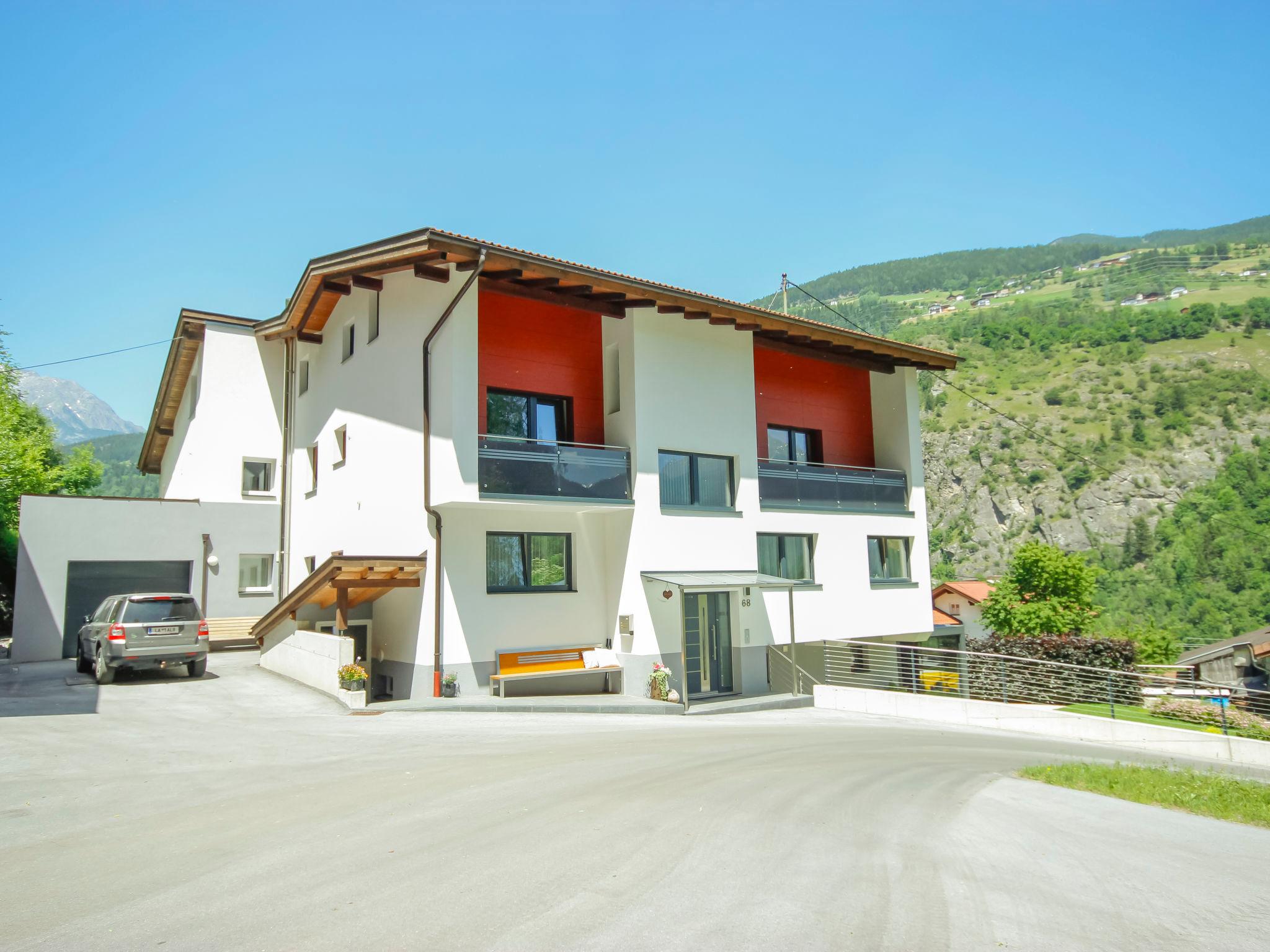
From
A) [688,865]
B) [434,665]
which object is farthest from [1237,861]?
[434,665]

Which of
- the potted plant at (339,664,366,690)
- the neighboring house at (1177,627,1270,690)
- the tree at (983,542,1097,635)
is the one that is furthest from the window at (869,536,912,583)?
the neighboring house at (1177,627,1270,690)

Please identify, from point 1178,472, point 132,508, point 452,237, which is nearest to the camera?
point 452,237

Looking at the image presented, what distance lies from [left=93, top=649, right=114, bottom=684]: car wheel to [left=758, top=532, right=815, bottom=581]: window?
13600 mm

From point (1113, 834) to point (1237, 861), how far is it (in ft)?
2.91

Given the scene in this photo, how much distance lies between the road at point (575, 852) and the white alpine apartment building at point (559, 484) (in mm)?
5549

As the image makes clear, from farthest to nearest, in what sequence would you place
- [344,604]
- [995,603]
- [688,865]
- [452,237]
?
[995,603], [344,604], [452,237], [688,865]

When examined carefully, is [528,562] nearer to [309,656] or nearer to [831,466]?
[309,656]

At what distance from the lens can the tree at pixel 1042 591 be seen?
2541 cm

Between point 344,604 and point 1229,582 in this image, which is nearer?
point 344,604

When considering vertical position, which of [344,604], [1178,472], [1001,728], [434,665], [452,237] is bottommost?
[1001,728]

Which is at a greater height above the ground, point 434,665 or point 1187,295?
point 1187,295

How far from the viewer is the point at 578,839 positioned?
21.6 ft

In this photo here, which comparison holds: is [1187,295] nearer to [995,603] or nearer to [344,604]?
[995,603]

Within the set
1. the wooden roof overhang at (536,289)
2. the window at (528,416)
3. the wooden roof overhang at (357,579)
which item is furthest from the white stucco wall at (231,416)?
the window at (528,416)
